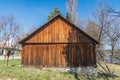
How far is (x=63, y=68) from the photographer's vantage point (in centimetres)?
1822

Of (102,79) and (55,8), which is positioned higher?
(55,8)

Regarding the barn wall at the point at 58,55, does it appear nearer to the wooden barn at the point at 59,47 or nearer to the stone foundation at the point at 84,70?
the wooden barn at the point at 59,47

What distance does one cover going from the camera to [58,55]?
60.8 ft

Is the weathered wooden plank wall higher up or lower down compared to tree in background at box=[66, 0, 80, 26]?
lower down

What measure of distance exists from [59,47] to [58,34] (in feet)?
4.44

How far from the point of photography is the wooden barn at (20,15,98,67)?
60.2ft

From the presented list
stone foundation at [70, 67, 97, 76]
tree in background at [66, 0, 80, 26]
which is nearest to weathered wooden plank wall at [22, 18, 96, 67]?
stone foundation at [70, 67, 97, 76]

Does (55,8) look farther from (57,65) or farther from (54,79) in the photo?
(54,79)

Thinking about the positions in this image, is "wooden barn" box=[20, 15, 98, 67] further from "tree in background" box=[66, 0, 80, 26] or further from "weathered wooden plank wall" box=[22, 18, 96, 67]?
"tree in background" box=[66, 0, 80, 26]

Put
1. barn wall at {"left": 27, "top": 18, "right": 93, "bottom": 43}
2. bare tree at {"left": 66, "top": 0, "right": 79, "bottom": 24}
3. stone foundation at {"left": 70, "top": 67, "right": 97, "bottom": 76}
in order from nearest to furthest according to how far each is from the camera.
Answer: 1. stone foundation at {"left": 70, "top": 67, "right": 97, "bottom": 76}
2. barn wall at {"left": 27, "top": 18, "right": 93, "bottom": 43}
3. bare tree at {"left": 66, "top": 0, "right": 79, "bottom": 24}

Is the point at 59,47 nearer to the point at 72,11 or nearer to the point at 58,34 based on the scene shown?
the point at 58,34

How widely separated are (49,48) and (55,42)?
89 centimetres

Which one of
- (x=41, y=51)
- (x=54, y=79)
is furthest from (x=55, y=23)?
(x=54, y=79)

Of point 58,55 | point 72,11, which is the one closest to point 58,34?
point 58,55
